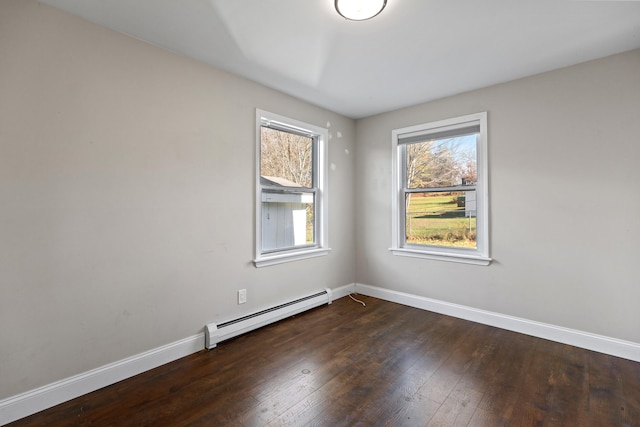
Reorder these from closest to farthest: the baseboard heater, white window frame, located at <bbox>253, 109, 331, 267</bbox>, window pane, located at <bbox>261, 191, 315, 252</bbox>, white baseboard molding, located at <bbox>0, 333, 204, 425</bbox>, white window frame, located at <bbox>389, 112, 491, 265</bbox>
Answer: white baseboard molding, located at <bbox>0, 333, 204, 425</bbox>, the baseboard heater, white window frame, located at <bbox>253, 109, 331, 267</bbox>, white window frame, located at <bbox>389, 112, 491, 265</bbox>, window pane, located at <bbox>261, 191, 315, 252</bbox>

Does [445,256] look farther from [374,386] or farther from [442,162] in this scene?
[374,386]

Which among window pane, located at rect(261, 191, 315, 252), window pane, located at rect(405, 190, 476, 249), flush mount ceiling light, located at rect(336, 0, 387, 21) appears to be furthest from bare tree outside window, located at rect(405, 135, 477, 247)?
flush mount ceiling light, located at rect(336, 0, 387, 21)

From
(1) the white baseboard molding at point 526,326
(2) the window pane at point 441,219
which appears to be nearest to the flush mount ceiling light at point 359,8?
(2) the window pane at point 441,219

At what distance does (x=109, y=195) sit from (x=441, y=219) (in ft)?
10.8

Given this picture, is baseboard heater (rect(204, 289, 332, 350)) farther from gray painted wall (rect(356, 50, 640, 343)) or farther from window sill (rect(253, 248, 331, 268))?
gray painted wall (rect(356, 50, 640, 343))

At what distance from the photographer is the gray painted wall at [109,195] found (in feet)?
5.57

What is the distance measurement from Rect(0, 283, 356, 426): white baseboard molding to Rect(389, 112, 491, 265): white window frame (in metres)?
2.56

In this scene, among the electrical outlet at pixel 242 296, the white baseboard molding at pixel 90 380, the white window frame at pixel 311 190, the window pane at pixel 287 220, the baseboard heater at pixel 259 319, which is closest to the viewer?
the white baseboard molding at pixel 90 380

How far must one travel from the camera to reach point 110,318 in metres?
2.02

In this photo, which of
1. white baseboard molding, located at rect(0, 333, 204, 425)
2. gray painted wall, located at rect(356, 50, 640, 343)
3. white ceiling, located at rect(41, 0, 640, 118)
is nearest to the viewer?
white baseboard molding, located at rect(0, 333, 204, 425)

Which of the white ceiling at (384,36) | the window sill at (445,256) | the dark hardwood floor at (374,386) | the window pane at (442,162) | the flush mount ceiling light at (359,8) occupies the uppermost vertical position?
the white ceiling at (384,36)

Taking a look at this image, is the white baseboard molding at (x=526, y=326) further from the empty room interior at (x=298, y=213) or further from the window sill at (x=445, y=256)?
the window sill at (x=445, y=256)

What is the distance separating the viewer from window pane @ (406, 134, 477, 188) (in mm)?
3223

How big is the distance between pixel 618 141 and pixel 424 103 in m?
1.79
